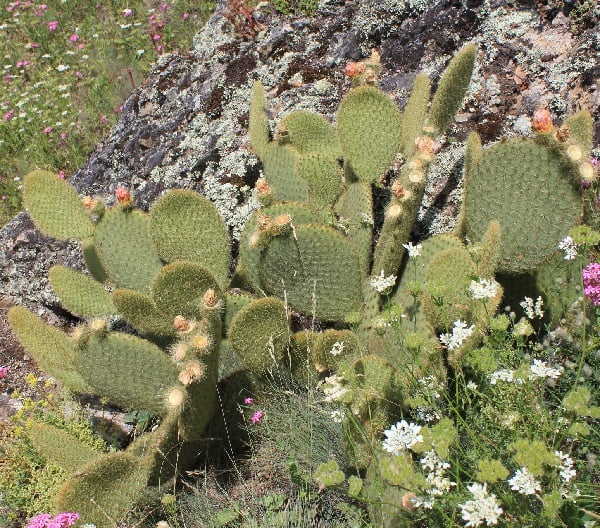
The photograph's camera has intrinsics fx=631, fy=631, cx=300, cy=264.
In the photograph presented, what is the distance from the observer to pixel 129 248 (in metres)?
2.69

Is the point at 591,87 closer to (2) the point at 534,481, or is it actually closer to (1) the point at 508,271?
(1) the point at 508,271

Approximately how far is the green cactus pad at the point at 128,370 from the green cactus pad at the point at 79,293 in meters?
0.56

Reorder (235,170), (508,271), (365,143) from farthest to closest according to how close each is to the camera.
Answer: (235,170) < (365,143) < (508,271)

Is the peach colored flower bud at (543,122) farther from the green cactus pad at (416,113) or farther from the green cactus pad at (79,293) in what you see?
the green cactus pad at (79,293)

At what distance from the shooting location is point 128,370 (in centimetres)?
226

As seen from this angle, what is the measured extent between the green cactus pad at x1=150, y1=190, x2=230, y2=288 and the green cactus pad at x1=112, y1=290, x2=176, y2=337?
266 millimetres

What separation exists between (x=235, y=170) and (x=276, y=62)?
843mm

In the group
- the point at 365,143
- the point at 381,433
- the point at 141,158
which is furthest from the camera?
the point at 141,158

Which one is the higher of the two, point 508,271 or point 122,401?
point 508,271

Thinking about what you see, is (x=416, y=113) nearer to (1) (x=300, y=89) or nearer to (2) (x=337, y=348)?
(1) (x=300, y=89)

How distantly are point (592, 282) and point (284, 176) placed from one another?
136cm

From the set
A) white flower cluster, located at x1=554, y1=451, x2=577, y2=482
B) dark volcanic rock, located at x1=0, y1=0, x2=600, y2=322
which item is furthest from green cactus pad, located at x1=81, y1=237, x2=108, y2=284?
white flower cluster, located at x1=554, y1=451, x2=577, y2=482

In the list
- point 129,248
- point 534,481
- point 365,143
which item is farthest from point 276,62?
point 534,481

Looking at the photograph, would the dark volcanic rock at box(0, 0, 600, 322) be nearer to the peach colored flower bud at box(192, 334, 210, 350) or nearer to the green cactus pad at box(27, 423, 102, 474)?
the peach colored flower bud at box(192, 334, 210, 350)
